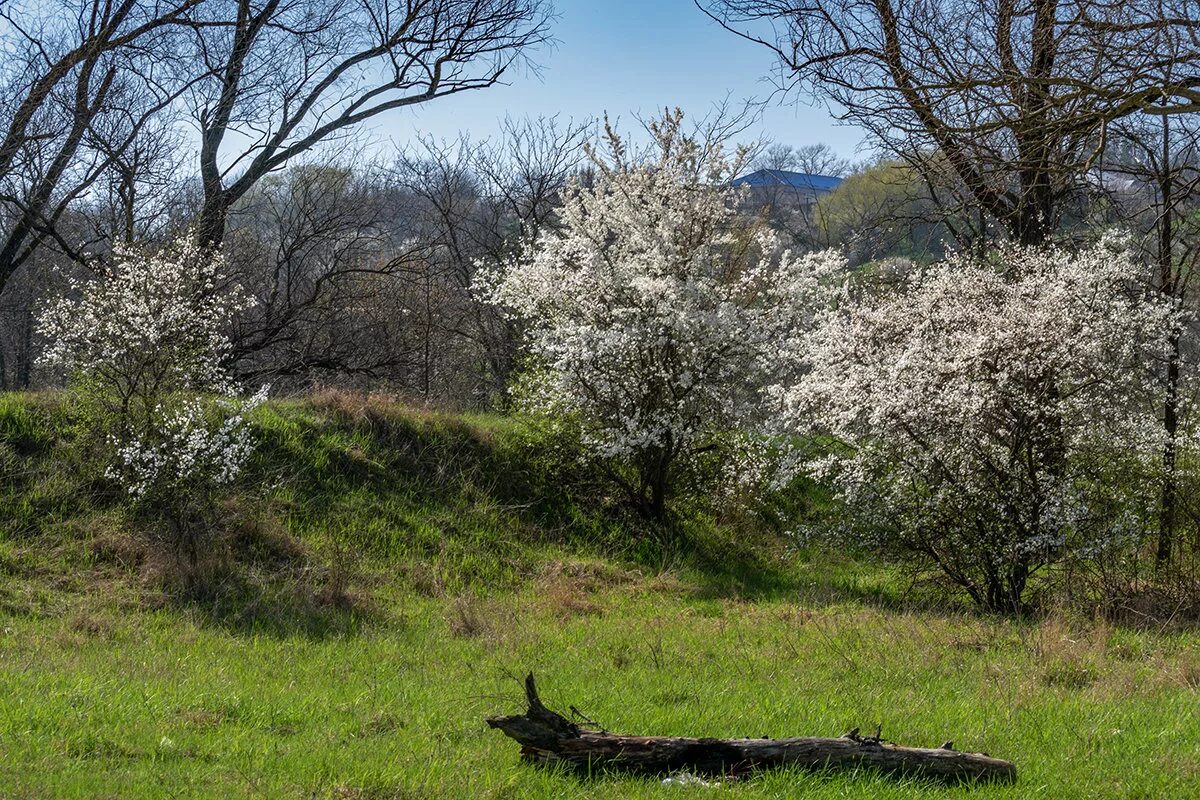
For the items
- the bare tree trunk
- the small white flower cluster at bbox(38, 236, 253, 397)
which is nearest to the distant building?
the bare tree trunk

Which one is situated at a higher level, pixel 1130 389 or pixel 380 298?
pixel 380 298

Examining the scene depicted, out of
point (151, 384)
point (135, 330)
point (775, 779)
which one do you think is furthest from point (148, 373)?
point (775, 779)

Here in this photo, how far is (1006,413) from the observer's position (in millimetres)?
10664

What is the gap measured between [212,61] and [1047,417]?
1395 centimetres

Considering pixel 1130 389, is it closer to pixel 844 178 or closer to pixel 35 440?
pixel 35 440

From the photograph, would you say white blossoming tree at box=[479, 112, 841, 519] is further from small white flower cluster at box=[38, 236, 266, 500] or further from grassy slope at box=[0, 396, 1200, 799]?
small white flower cluster at box=[38, 236, 266, 500]

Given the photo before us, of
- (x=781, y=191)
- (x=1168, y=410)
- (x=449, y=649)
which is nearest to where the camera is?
(x=449, y=649)

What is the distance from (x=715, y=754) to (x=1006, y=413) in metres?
7.27

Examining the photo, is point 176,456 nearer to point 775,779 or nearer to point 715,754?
point 715,754

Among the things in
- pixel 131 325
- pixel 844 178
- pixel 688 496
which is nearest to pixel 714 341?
pixel 688 496

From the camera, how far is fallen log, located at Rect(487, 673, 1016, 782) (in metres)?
4.59

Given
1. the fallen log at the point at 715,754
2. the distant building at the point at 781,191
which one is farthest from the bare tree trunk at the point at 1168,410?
the distant building at the point at 781,191

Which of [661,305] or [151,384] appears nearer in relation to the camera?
[151,384]

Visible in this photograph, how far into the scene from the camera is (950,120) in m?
7.77
